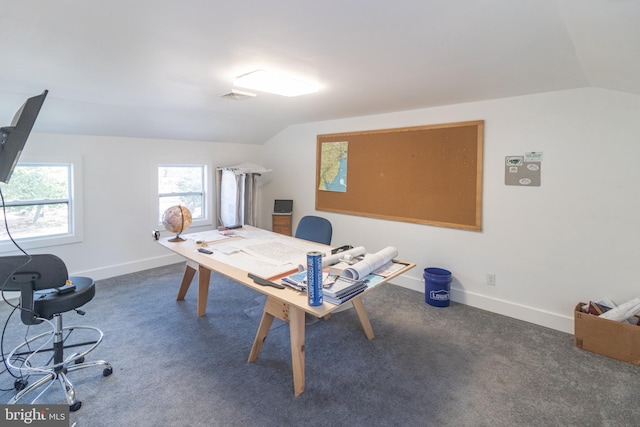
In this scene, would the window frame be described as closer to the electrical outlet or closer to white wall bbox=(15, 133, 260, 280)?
white wall bbox=(15, 133, 260, 280)

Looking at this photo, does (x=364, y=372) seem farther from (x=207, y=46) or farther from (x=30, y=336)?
(x=30, y=336)

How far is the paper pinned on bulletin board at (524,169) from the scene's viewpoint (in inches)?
114

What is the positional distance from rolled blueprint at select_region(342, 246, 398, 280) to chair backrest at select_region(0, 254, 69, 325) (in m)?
1.64

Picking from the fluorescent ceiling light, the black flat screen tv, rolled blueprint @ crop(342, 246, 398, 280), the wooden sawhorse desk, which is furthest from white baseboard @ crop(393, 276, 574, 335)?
the black flat screen tv

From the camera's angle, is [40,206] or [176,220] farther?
[40,206]

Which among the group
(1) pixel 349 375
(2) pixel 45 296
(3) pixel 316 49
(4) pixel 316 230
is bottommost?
(1) pixel 349 375

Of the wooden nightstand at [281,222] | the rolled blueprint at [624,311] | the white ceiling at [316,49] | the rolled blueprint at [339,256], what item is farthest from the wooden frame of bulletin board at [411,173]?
the rolled blueprint at [339,256]

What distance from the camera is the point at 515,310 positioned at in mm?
3104

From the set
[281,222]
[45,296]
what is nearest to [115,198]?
[281,222]

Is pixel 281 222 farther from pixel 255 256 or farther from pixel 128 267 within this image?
pixel 255 256

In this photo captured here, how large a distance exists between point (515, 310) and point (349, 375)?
6.24 ft

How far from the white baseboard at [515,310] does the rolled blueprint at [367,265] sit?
5.18 feet

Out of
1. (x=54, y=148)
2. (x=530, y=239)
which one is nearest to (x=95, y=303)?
(x=54, y=148)

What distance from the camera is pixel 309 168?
4832 mm
